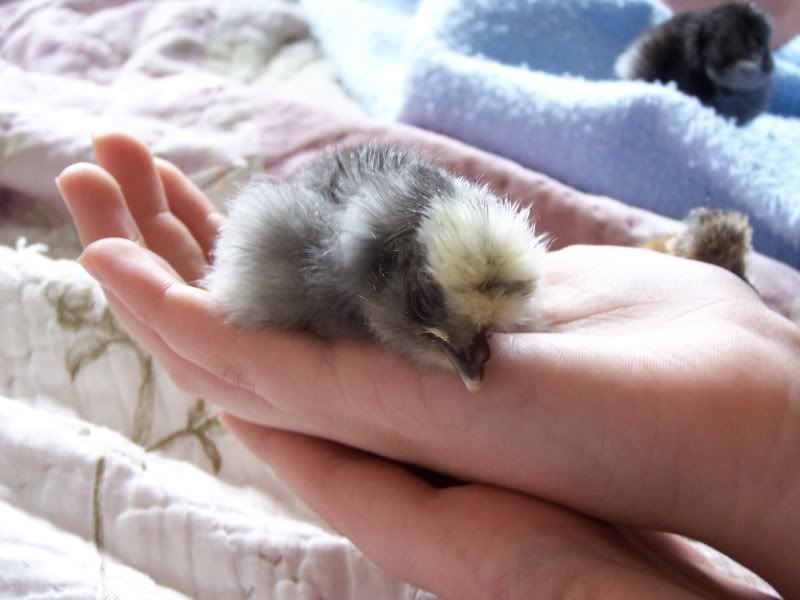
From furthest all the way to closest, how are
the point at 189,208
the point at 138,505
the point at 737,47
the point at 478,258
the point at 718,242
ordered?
the point at 737,47
the point at 189,208
the point at 718,242
the point at 138,505
the point at 478,258

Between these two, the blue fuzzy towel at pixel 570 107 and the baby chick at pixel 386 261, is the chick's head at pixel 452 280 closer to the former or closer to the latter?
the baby chick at pixel 386 261

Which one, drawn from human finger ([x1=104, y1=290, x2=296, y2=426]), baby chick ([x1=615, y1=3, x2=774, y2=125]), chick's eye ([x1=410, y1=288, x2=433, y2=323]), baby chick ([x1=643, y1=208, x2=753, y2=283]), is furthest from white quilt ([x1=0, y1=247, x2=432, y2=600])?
baby chick ([x1=615, y1=3, x2=774, y2=125])

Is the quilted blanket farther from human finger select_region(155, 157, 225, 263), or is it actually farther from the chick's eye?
the chick's eye

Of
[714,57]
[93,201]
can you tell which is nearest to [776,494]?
[93,201]

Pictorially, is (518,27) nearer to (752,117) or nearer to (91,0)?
(752,117)

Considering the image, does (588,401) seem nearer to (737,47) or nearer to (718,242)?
(718,242)

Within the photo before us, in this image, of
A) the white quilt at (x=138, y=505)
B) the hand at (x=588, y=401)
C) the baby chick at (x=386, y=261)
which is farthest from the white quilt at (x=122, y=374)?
the baby chick at (x=386, y=261)

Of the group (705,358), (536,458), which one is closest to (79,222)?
(536,458)
